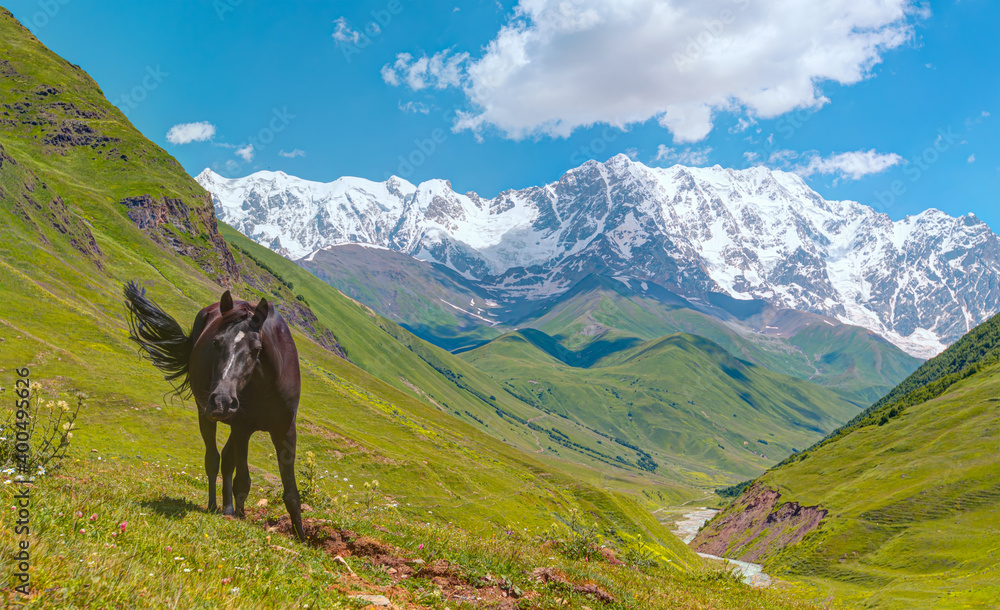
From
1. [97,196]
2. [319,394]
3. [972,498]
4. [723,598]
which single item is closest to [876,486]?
[972,498]

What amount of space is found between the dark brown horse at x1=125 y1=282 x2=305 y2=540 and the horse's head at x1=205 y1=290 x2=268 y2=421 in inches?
0.7

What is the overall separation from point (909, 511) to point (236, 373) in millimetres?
157314

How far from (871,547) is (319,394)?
12468 centimetres

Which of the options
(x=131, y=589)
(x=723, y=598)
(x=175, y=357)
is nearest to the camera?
(x=131, y=589)

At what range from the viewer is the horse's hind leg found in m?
15.3

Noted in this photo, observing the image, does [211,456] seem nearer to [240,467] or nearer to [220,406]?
[240,467]

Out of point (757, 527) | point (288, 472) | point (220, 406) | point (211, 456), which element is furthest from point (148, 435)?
point (757, 527)

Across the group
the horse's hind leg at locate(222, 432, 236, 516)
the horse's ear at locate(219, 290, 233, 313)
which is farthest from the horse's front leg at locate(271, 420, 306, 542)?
the horse's ear at locate(219, 290, 233, 313)

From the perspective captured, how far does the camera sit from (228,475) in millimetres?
15539

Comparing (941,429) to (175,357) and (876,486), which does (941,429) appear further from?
(175,357)

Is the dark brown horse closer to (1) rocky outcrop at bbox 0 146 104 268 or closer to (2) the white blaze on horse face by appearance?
(2) the white blaze on horse face

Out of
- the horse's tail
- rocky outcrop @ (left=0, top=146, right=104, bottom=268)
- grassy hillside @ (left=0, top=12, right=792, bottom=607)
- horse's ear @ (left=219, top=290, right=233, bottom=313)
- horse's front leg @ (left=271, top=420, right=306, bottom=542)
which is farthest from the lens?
rocky outcrop @ (left=0, top=146, right=104, bottom=268)

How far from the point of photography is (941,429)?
158 meters

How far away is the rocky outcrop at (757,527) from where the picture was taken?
149250 mm
